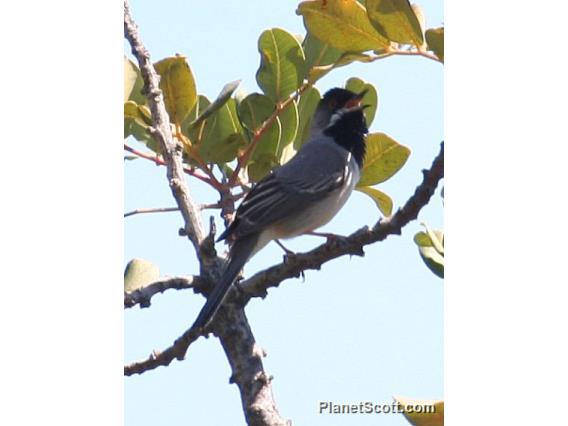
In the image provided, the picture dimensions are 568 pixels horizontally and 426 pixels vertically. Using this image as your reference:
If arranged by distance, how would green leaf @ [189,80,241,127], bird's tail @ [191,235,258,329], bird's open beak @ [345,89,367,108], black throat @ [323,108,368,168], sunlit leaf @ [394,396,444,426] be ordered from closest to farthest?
sunlit leaf @ [394,396,444,426] → bird's tail @ [191,235,258,329] → green leaf @ [189,80,241,127] → bird's open beak @ [345,89,367,108] → black throat @ [323,108,368,168]

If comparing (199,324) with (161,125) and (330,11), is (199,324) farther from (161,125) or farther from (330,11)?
(330,11)

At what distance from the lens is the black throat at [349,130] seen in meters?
4.27

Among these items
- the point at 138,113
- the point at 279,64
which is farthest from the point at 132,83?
the point at 279,64

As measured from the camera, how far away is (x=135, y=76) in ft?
10.3

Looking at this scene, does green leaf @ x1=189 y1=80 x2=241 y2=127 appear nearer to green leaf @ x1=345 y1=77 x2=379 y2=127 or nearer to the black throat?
green leaf @ x1=345 y1=77 x2=379 y2=127

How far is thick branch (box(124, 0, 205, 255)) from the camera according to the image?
302cm

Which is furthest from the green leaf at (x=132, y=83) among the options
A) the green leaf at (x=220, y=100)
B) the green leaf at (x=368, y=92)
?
the green leaf at (x=368, y=92)

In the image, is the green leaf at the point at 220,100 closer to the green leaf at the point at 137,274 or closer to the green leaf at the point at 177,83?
the green leaf at the point at 177,83

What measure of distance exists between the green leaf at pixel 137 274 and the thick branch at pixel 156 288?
0.24 ft

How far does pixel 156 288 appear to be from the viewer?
284 centimetres

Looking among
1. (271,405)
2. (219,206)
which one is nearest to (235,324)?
(271,405)

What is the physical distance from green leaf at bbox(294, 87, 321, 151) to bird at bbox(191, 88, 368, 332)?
15 centimetres

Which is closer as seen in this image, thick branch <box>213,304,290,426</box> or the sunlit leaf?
the sunlit leaf

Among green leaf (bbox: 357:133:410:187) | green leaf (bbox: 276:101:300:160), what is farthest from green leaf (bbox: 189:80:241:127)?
green leaf (bbox: 357:133:410:187)
